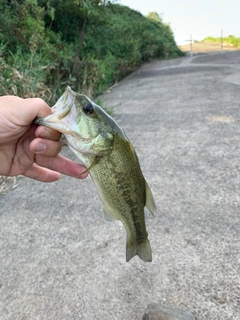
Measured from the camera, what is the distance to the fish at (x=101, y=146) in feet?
5.30

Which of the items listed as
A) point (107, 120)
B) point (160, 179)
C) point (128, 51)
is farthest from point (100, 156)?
point (128, 51)

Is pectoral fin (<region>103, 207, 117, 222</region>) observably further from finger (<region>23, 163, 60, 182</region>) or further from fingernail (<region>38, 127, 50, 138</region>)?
finger (<region>23, 163, 60, 182</region>)

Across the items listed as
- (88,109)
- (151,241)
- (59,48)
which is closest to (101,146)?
(88,109)

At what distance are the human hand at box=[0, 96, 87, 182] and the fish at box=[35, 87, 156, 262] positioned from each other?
0.26ft

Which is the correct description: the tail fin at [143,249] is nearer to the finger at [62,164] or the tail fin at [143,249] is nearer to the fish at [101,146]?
the fish at [101,146]

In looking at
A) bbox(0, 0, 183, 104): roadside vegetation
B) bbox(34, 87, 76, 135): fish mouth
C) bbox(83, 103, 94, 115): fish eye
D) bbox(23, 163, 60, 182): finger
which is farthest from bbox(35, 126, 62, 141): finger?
bbox(0, 0, 183, 104): roadside vegetation

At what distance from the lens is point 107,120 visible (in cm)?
165

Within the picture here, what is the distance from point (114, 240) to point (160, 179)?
50.8 inches

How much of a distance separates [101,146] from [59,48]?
7020 mm

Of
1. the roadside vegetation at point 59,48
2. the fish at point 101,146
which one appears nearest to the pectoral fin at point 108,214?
the fish at point 101,146

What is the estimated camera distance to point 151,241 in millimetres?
3188

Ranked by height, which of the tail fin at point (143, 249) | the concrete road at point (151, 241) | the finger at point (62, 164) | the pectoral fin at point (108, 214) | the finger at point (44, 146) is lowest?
the concrete road at point (151, 241)

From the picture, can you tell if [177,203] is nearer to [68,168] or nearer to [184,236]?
[184,236]

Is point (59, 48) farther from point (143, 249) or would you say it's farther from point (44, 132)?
point (143, 249)
